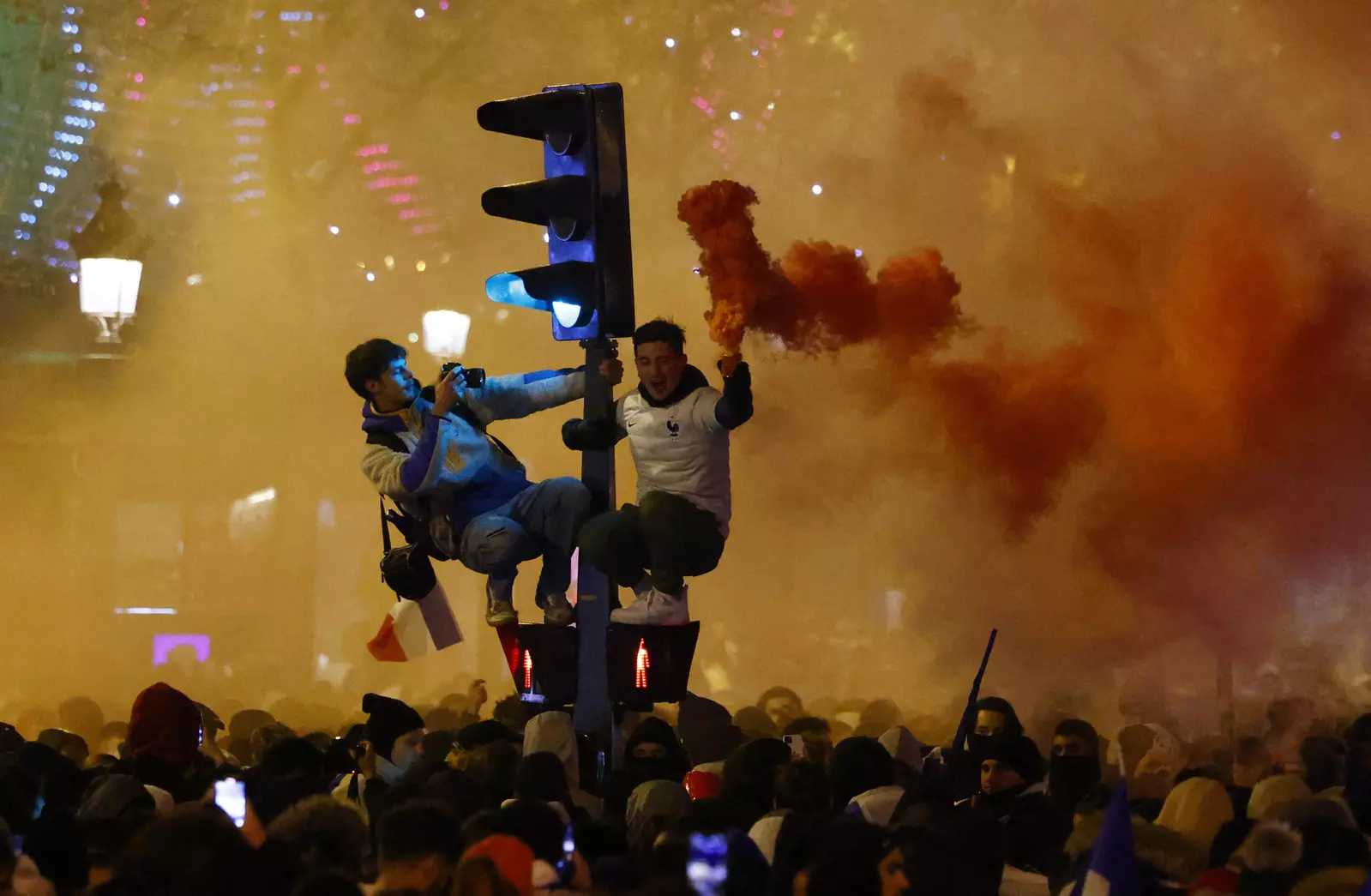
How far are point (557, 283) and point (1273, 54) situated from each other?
5.64m

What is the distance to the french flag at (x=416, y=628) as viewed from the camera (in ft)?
21.1

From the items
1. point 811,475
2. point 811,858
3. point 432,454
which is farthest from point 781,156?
point 811,858

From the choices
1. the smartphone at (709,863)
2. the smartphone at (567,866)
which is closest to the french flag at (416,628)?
the smartphone at (567,866)

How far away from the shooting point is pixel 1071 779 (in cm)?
555

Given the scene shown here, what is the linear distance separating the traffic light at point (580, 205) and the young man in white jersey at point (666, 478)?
342 millimetres

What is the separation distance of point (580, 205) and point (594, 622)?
1.54 metres

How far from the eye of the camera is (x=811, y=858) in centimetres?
385

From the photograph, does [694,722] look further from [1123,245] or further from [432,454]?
[1123,245]

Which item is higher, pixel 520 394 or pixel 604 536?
pixel 520 394

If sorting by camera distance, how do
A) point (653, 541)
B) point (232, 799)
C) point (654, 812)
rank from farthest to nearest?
point (653, 541)
point (232, 799)
point (654, 812)

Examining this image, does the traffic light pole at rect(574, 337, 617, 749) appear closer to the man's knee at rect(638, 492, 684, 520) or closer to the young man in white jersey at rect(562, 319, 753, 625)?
the young man in white jersey at rect(562, 319, 753, 625)

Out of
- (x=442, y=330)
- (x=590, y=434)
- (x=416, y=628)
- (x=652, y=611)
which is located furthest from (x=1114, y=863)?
(x=442, y=330)

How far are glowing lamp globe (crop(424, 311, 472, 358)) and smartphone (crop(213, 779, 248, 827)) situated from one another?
6679 millimetres

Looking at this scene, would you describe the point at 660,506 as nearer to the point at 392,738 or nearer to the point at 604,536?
the point at 604,536
